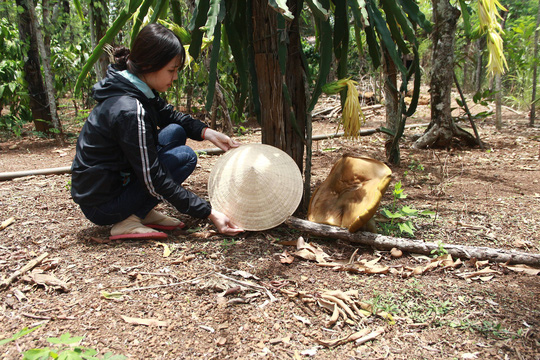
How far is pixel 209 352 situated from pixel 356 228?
95 cm

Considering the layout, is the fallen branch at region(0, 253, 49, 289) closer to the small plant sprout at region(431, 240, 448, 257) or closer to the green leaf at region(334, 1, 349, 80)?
the green leaf at region(334, 1, 349, 80)

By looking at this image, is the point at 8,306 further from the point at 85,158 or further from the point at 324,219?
the point at 324,219

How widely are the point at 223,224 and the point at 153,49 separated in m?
0.87

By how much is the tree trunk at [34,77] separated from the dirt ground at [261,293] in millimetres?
3462

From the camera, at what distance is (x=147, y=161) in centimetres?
180

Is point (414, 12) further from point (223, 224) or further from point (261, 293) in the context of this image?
point (261, 293)

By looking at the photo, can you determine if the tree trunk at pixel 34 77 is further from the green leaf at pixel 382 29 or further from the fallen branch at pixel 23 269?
the green leaf at pixel 382 29

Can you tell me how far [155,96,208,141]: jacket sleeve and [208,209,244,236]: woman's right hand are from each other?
1.75 feet

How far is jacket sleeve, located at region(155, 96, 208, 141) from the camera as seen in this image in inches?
89.8

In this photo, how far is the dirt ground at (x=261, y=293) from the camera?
1309mm

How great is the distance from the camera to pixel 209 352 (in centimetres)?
127

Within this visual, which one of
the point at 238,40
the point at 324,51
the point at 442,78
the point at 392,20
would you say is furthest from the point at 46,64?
the point at 442,78

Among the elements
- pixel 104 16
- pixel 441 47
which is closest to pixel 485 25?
pixel 441 47

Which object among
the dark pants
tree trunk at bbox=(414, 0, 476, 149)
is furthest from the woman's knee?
tree trunk at bbox=(414, 0, 476, 149)
